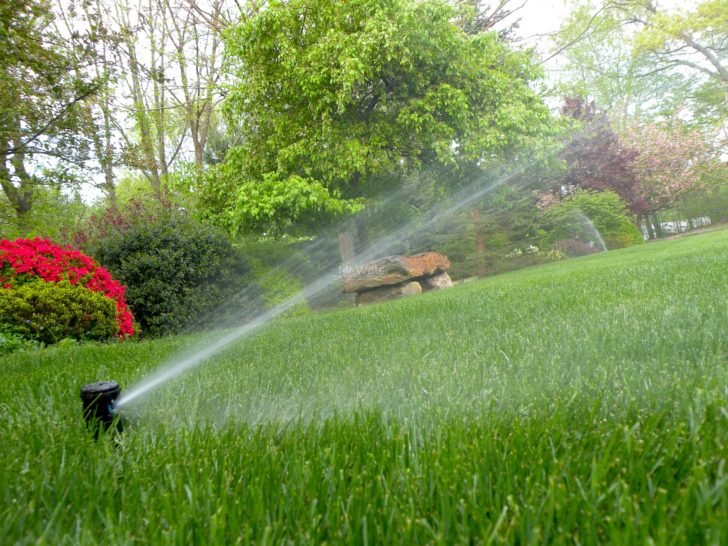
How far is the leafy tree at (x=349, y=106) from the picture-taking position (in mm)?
7508

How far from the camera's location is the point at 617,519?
2.15 feet

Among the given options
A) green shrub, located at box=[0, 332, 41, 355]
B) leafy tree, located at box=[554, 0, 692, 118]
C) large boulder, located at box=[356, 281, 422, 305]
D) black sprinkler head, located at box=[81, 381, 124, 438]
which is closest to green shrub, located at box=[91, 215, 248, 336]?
green shrub, located at box=[0, 332, 41, 355]

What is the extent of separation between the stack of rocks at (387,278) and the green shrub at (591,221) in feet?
19.1

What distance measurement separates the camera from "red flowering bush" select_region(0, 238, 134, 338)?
16.3 feet

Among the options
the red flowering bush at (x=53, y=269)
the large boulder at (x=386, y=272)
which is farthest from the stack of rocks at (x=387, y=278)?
→ the red flowering bush at (x=53, y=269)

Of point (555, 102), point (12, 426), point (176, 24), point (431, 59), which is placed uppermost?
point (176, 24)

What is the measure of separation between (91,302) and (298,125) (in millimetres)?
5079

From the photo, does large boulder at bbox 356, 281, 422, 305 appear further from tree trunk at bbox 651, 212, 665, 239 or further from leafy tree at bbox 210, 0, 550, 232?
tree trunk at bbox 651, 212, 665, 239

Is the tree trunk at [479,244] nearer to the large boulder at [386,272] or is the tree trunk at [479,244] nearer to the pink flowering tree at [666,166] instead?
the large boulder at [386,272]

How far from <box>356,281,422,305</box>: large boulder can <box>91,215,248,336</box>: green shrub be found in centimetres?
298

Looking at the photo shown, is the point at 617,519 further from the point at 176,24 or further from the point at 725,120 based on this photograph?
the point at 725,120

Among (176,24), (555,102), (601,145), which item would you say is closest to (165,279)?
(176,24)

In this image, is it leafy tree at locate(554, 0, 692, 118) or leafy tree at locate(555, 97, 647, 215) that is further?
leafy tree at locate(554, 0, 692, 118)

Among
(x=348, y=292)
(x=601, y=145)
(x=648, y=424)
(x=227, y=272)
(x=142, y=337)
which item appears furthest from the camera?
(x=601, y=145)
